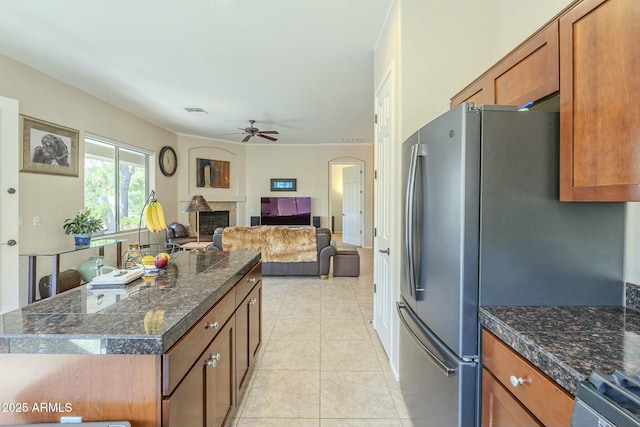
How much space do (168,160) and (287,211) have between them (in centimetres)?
319

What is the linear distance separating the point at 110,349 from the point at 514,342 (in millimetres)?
1263

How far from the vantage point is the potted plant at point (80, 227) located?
3.89m

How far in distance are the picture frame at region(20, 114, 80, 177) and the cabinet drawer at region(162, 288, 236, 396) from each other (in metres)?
3.66

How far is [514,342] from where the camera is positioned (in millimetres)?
944

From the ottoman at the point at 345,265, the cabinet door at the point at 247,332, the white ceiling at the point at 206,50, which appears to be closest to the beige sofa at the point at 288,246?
the ottoman at the point at 345,265

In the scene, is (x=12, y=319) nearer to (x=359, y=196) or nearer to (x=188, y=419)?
(x=188, y=419)

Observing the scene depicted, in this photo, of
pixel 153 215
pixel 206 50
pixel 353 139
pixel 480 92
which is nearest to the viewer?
pixel 480 92

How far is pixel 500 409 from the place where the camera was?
101cm

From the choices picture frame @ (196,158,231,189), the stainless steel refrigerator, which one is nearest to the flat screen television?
A: picture frame @ (196,158,231,189)

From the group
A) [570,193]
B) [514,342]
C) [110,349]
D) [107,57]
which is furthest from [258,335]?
[107,57]

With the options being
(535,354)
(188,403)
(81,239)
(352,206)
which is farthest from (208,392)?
(352,206)

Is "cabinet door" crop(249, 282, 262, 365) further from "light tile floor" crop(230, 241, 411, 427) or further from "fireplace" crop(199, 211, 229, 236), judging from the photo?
"fireplace" crop(199, 211, 229, 236)

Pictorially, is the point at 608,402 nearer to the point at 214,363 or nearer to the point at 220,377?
the point at 214,363

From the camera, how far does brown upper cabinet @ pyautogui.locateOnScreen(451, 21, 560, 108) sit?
3.84 feet
